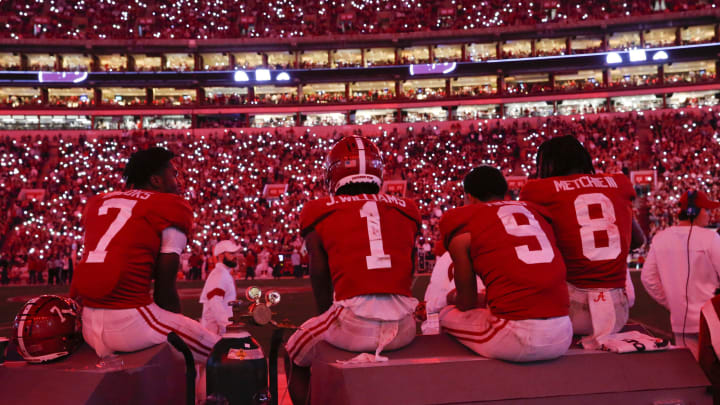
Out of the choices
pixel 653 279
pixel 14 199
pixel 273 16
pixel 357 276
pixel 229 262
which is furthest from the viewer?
pixel 273 16

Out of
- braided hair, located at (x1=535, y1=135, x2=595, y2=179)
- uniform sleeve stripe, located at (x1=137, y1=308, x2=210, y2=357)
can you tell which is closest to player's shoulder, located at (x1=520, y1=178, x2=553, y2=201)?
braided hair, located at (x1=535, y1=135, x2=595, y2=179)

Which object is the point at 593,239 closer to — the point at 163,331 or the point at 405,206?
the point at 405,206

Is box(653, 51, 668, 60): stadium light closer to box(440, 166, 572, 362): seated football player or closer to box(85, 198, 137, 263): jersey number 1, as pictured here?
box(440, 166, 572, 362): seated football player

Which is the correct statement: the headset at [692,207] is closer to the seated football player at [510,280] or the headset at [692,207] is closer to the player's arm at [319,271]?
the seated football player at [510,280]

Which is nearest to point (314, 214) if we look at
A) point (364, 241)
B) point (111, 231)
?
point (364, 241)

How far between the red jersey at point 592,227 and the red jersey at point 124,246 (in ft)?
7.49

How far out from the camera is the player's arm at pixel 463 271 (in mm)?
3104

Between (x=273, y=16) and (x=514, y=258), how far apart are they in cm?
4619

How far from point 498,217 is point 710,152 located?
31.2 meters

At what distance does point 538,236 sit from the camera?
3.05 m

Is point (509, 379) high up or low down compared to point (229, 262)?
down

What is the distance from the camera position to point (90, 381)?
2738mm

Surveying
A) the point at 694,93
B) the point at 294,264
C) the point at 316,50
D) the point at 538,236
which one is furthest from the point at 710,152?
the point at 538,236

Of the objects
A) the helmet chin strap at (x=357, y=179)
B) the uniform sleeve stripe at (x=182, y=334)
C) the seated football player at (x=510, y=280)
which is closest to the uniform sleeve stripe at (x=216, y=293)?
the uniform sleeve stripe at (x=182, y=334)
